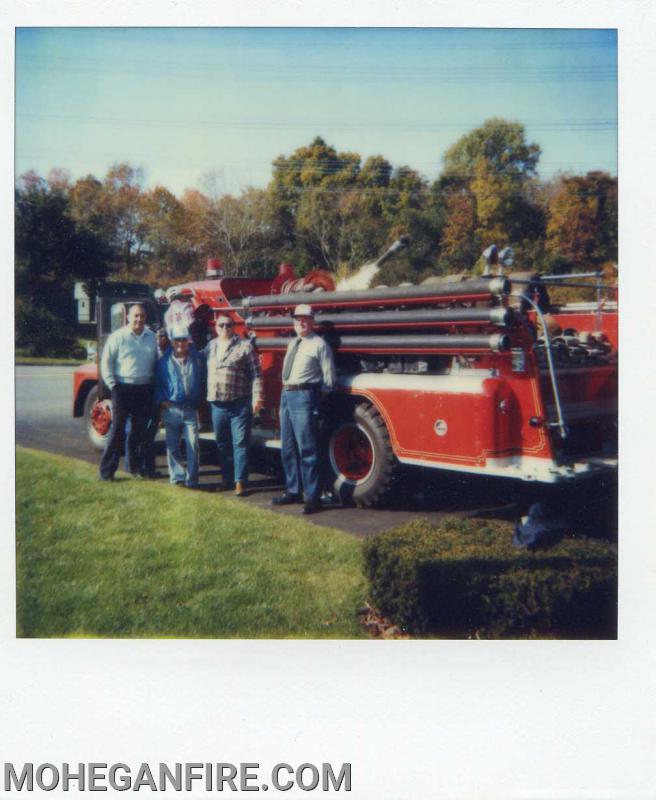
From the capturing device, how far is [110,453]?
17.0 feet

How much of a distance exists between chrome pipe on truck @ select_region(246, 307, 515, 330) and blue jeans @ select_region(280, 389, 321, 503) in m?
0.47

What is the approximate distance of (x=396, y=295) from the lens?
4699mm

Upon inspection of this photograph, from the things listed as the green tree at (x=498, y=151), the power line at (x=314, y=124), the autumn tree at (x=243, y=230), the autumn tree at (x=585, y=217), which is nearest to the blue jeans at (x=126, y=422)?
the autumn tree at (x=243, y=230)

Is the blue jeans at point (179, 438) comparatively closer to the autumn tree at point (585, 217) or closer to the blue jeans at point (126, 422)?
the blue jeans at point (126, 422)

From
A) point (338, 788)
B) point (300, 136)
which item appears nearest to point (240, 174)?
point (300, 136)

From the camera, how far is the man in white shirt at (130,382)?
5.21 metres

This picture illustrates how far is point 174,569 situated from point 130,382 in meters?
1.34

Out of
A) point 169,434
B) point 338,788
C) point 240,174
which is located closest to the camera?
point 338,788

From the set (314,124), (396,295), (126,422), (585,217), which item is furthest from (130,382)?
(585,217)

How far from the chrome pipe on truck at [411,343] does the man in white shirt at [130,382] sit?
75cm

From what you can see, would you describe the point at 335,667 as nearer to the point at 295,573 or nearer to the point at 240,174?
the point at 295,573

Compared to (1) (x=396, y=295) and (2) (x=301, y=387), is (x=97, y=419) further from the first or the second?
(1) (x=396, y=295)

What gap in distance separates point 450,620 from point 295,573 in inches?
35.8

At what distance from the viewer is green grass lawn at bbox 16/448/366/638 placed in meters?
4.51
